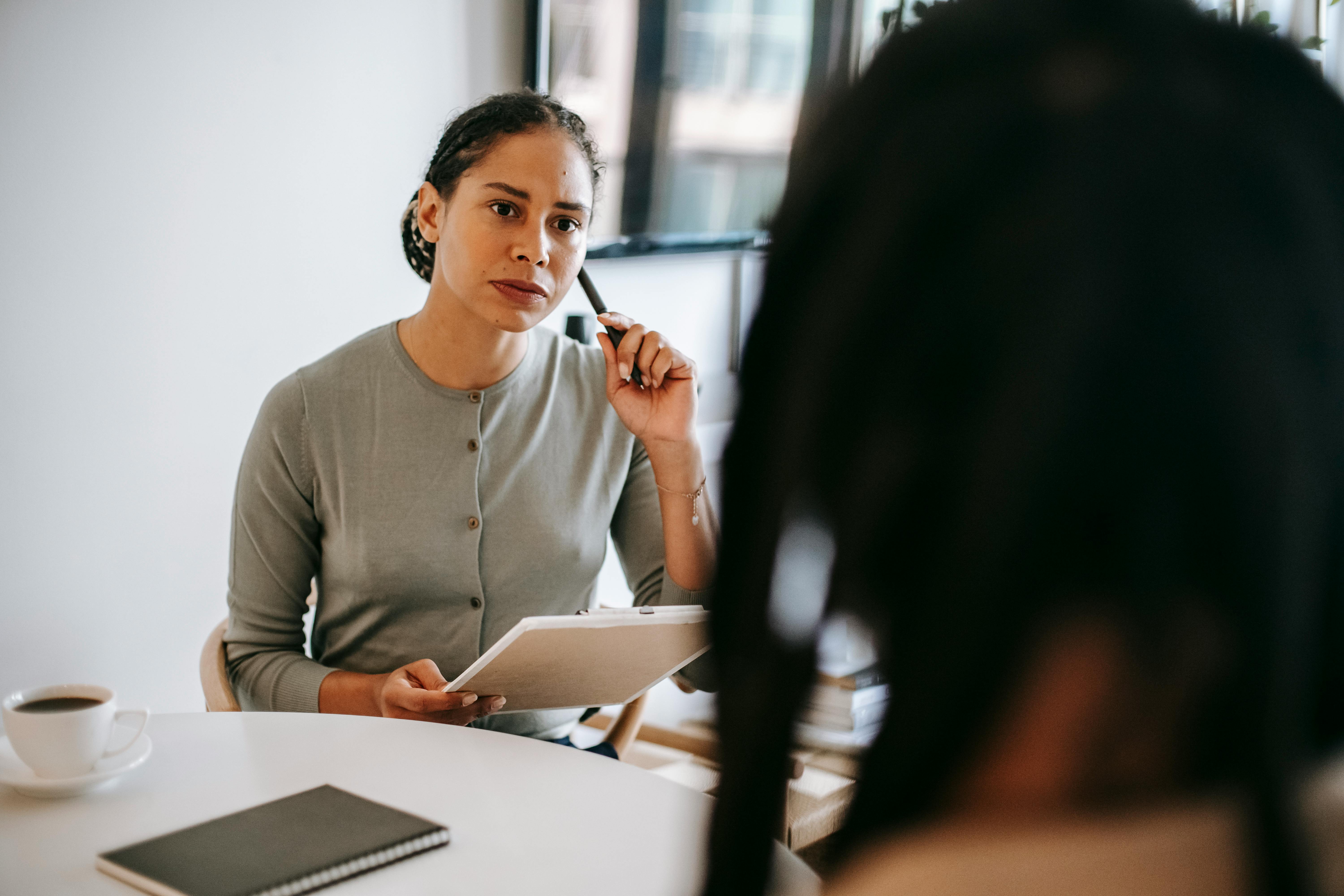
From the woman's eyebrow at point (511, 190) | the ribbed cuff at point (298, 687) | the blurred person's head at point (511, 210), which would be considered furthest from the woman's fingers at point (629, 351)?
the ribbed cuff at point (298, 687)

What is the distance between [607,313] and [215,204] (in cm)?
66

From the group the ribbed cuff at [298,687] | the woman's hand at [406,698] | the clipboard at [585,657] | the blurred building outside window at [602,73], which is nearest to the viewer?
the clipboard at [585,657]

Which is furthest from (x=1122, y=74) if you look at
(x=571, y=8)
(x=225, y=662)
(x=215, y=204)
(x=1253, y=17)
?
(x=571, y=8)

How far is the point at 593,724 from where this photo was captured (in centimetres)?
193

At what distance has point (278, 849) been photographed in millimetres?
745

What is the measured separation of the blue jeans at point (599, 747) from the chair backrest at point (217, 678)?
0.40 m

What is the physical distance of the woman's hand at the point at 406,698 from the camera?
1.09 m

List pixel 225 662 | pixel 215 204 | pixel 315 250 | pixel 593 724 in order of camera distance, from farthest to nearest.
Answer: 1. pixel 593 724
2. pixel 315 250
3. pixel 215 204
4. pixel 225 662

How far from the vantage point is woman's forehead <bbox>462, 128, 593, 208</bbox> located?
4.56 ft

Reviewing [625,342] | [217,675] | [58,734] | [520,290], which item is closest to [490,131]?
[520,290]

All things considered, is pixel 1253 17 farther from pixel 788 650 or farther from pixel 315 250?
pixel 315 250

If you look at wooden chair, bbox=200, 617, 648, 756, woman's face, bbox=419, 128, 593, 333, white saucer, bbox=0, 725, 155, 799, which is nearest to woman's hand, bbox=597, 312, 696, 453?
woman's face, bbox=419, 128, 593, 333

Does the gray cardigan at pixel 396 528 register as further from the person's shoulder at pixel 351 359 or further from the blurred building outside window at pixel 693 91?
the blurred building outside window at pixel 693 91

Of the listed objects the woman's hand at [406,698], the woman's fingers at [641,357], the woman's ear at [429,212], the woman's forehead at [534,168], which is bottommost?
the woman's hand at [406,698]
